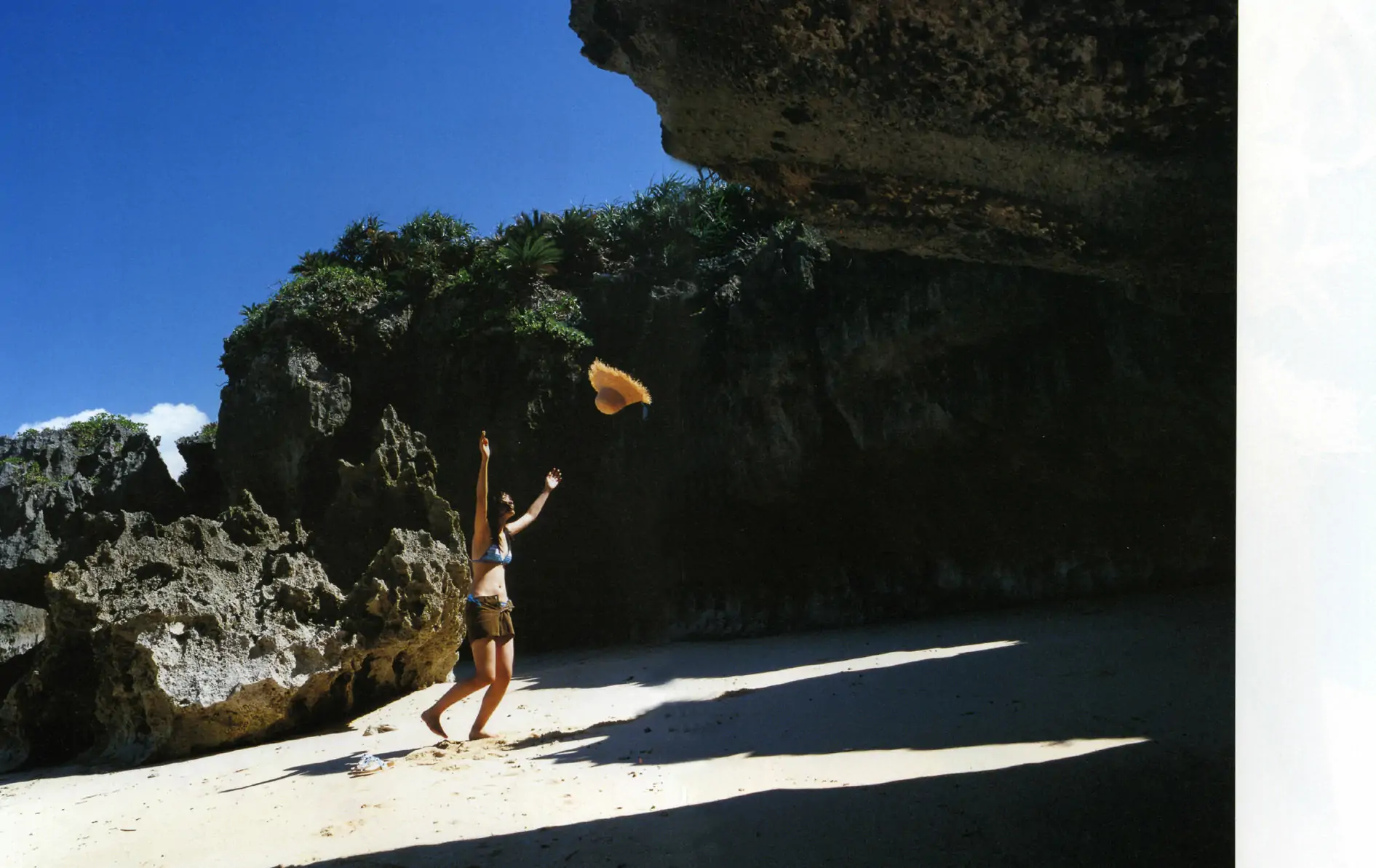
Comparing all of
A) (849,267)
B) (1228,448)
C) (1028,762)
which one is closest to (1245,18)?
(1028,762)

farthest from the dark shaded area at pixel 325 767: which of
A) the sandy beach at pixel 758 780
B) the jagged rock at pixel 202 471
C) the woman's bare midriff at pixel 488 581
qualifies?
the jagged rock at pixel 202 471

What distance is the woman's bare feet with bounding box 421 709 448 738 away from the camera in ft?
14.7

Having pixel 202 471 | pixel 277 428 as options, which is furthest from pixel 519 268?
pixel 202 471

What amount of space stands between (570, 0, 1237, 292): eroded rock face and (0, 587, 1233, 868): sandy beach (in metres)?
1.72

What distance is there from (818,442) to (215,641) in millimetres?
5833

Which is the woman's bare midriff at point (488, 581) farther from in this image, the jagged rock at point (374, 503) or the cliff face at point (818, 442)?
the cliff face at point (818, 442)

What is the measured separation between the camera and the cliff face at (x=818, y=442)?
789cm

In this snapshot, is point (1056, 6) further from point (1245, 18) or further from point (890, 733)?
point (890, 733)

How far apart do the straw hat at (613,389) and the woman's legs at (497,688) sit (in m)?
3.38

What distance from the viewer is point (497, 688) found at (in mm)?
4594

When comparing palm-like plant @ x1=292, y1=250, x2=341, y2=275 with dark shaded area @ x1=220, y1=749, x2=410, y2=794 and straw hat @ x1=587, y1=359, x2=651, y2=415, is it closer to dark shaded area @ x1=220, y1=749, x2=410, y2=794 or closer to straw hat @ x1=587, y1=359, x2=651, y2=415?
straw hat @ x1=587, y1=359, x2=651, y2=415

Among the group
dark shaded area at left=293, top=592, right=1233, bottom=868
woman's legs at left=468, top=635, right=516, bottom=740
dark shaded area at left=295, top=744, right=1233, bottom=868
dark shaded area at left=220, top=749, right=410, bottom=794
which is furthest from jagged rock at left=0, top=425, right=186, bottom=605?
dark shaded area at left=295, top=744, right=1233, bottom=868

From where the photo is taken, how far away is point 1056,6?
2.04 meters

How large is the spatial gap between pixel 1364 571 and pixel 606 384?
662 centimetres
